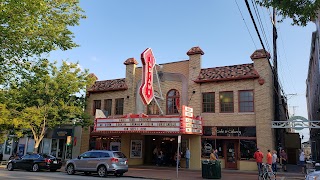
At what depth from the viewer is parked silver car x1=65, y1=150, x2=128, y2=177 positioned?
720 inches

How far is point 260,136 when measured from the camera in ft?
71.1

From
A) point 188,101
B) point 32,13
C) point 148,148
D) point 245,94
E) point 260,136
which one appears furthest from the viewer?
point 148,148

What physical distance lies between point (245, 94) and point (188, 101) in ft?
16.0

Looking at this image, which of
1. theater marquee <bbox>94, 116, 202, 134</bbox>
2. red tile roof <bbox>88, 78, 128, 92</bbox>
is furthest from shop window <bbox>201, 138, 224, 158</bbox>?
red tile roof <bbox>88, 78, 128, 92</bbox>

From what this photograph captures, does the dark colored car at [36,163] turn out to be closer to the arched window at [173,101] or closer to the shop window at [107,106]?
the shop window at [107,106]

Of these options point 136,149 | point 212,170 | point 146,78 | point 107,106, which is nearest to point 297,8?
point 212,170

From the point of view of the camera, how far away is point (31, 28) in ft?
32.0

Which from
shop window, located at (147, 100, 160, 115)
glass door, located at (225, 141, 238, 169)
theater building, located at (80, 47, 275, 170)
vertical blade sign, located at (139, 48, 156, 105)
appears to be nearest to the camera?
vertical blade sign, located at (139, 48, 156, 105)

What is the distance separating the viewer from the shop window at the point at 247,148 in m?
22.0

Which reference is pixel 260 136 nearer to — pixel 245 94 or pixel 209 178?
pixel 245 94

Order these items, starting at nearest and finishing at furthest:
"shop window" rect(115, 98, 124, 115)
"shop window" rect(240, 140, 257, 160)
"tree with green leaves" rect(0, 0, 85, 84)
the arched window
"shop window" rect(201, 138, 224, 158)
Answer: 1. "tree with green leaves" rect(0, 0, 85, 84)
2. "shop window" rect(240, 140, 257, 160)
3. "shop window" rect(201, 138, 224, 158)
4. the arched window
5. "shop window" rect(115, 98, 124, 115)

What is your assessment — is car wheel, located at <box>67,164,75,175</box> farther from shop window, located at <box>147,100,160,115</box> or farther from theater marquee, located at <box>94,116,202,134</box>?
shop window, located at <box>147,100,160,115</box>

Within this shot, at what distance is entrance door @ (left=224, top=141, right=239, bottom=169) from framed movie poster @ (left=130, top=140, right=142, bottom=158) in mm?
8591

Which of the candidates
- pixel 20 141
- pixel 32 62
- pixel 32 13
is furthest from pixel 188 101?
pixel 20 141
